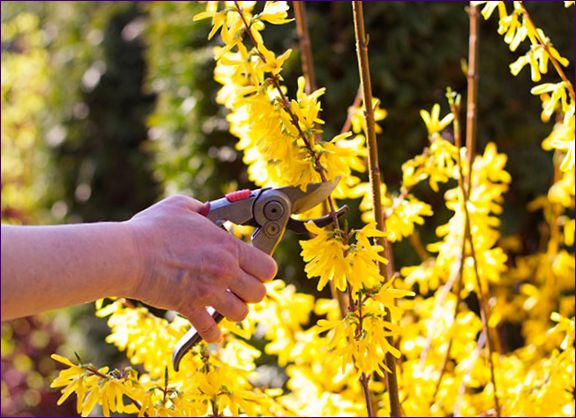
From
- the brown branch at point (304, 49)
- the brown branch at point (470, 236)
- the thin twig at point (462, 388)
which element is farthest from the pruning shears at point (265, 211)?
the thin twig at point (462, 388)

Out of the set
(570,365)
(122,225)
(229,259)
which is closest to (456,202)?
(570,365)

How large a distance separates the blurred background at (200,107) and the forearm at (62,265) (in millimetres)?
1602

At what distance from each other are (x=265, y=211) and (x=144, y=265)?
28 centimetres

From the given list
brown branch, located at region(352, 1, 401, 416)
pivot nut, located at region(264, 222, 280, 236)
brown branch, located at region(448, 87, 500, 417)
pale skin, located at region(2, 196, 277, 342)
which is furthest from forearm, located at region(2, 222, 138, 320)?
brown branch, located at region(448, 87, 500, 417)

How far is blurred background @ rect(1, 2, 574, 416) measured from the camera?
304 centimetres

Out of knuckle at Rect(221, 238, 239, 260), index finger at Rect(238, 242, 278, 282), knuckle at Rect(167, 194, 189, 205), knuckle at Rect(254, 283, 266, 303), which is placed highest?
knuckle at Rect(167, 194, 189, 205)

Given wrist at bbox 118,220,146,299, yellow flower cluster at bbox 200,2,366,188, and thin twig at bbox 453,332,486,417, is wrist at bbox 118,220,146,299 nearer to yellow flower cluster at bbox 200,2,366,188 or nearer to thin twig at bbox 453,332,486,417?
yellow flower cluster at bbox 200,2,366,188

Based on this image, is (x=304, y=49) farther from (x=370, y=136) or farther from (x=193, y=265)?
(x=193, y=265)

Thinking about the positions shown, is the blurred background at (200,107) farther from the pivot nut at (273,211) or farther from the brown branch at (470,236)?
the pivot nut at (273,211)

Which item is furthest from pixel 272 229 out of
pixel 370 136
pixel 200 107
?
pixel 200 107

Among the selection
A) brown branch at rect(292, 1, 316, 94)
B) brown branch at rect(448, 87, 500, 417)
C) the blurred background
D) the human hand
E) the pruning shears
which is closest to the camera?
the human hand

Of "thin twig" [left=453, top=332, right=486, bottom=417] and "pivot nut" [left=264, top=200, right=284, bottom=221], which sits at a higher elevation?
"pivot nut" [left=264, top=200, right=284, bottom=221]

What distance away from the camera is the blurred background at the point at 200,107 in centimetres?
304

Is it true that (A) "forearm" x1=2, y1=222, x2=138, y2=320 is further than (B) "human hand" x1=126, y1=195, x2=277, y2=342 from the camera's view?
No
